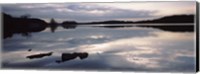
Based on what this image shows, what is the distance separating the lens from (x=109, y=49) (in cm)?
294

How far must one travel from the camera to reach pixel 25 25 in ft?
9.93

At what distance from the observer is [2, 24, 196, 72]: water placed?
9.22 feet

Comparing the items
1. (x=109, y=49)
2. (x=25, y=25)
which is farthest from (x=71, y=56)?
(x=25, y=25)

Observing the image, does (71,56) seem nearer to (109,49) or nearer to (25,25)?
(109,49)

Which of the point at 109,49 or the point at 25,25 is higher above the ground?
the point at 25,25

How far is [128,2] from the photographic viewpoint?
2.89 m

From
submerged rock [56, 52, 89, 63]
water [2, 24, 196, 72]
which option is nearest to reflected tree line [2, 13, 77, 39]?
water [2, 24, 196, 72]

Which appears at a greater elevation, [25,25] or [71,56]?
[25,25]

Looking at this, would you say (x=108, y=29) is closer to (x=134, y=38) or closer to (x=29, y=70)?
(x=134, y=38)

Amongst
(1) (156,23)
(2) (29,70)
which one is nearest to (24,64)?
(2) (29,70)

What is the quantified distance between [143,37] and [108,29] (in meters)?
0.30

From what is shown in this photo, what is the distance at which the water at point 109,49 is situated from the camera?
281 cm

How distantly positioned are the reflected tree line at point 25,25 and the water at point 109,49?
0.04 meters

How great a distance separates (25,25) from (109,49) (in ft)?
2.51
